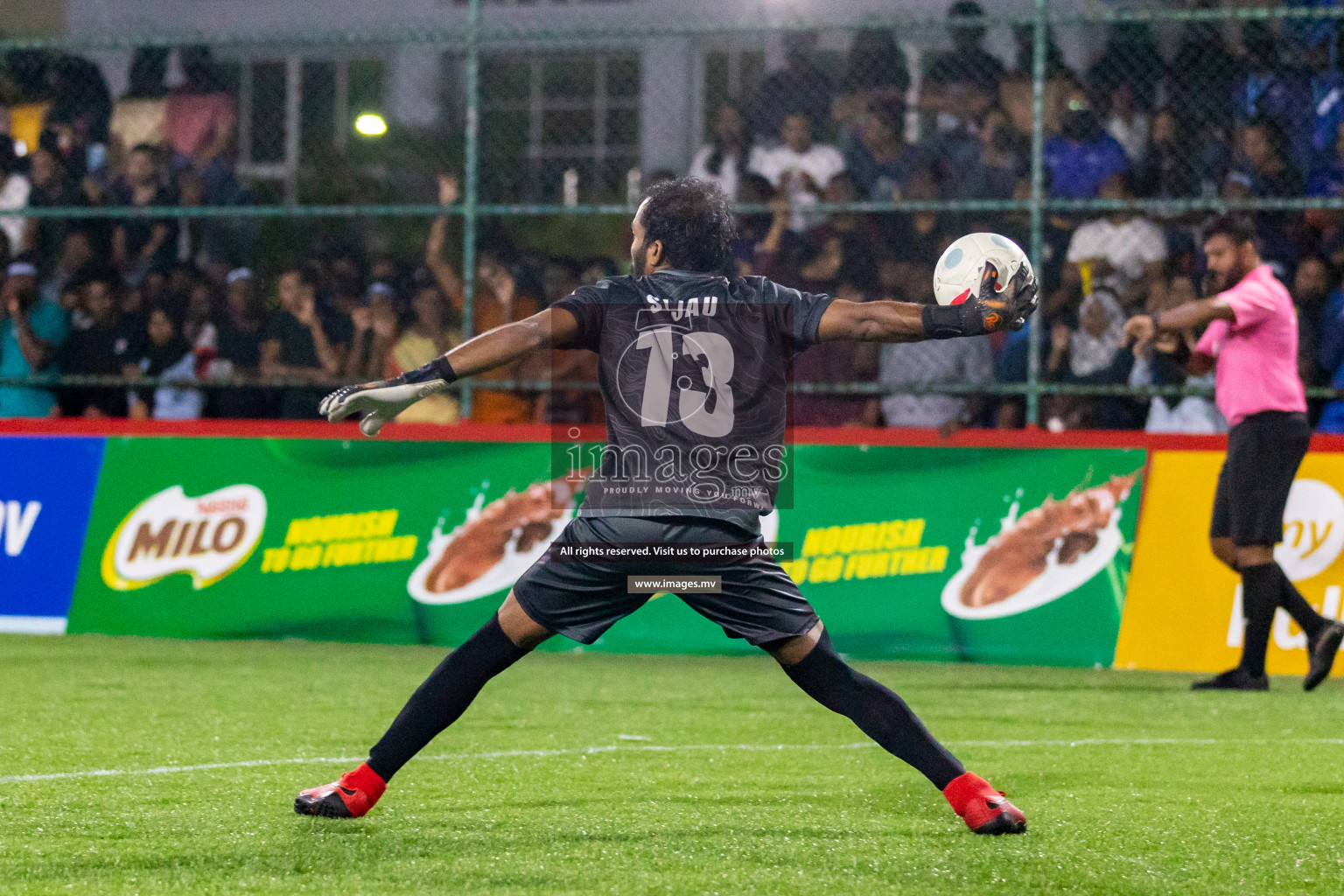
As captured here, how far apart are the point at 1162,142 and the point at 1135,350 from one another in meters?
1.57

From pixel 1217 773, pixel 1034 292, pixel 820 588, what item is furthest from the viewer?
pixel 820 588

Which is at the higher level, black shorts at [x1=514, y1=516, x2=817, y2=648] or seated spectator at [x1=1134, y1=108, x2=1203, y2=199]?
seated spectator at [x1=1134, y1=108, x2=1203, y2=199]

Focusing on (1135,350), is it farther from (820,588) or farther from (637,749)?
(637,749)

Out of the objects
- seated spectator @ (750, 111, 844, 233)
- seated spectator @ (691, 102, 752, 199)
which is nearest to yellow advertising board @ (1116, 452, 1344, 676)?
seated spectator @ (750, 111, 844, 233)

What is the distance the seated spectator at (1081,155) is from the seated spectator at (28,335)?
6.79 meters

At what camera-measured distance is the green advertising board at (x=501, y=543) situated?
33.2 ft

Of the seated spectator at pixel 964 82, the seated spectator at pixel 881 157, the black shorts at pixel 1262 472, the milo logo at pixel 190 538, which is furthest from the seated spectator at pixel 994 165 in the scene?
the milo logo at pixel 190 538

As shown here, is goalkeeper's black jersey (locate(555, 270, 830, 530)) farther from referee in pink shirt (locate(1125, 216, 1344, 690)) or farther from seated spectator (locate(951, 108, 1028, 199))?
seated spectator (locate(951, 108, 1028, 199))

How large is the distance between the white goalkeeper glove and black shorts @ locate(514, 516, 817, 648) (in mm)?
644

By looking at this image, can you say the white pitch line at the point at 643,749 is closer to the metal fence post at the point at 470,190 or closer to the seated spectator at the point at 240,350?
the metal fence post at the point at 470,190

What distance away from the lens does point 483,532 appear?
34.9 ft

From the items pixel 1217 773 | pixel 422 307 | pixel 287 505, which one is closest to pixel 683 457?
pixel 1217 773

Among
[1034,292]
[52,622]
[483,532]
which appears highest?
[1034,292]

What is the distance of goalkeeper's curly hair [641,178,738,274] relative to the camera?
5105 mm
